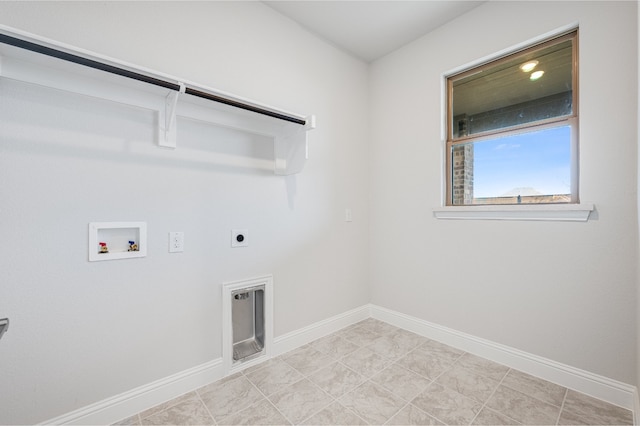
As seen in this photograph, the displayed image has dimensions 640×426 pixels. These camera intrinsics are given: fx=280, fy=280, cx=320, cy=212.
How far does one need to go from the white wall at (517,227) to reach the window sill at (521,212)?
50mm

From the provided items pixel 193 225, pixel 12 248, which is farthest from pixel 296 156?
pixel 12 248

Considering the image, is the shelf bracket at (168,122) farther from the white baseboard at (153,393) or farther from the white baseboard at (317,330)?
the white baseboard at (317,330)

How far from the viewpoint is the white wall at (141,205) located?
1322 mm

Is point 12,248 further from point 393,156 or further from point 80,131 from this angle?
point 393,156

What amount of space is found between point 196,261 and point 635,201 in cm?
262

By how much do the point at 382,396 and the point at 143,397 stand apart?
141 centimetres

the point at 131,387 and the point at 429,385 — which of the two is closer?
the point at 131,387

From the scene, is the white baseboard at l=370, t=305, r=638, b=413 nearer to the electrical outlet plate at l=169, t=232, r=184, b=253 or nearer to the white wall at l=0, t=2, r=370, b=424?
the white wall at l=0, t=2, r=370, b=424

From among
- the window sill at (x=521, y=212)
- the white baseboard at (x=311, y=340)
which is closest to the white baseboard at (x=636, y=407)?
the white baseboard at (x=311, y=340)

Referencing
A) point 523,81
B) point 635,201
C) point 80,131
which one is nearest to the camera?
point 80,131

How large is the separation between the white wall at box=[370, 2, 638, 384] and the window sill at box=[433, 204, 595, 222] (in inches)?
2.0

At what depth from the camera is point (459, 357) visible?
2.20 m

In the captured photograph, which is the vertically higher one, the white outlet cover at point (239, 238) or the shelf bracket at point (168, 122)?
the shelf bracket at point (168, 122)

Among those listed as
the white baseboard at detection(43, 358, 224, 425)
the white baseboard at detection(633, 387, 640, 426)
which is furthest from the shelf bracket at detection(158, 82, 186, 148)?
the white baseboard at detection(633, 387, 640, 426)
